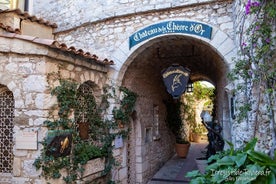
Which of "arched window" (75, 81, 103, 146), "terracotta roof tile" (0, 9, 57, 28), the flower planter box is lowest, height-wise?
the flower planter box

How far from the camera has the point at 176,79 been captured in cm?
494

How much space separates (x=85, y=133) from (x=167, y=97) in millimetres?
5130

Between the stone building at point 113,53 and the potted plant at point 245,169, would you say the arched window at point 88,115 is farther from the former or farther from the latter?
the potted plant at point 245,169

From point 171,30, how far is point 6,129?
326 cm

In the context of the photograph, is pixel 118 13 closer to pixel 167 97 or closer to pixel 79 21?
pixel 79 21

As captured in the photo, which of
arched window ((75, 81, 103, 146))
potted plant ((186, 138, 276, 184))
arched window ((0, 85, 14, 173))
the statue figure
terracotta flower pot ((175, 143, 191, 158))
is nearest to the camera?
potted plant ((186, 138, 276, 184))

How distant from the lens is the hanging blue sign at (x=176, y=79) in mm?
4855

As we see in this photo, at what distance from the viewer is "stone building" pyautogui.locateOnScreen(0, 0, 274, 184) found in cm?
372

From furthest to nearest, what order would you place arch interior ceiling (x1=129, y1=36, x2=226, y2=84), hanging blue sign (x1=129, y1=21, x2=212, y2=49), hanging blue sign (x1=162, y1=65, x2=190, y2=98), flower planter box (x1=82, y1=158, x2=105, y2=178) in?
arch interior ceiling (x1=129, y1=36, x2=226, y2=84) → hanging blue sign (x1=162, y1=65, x2=190, y2=98) → hanging blue sign (x1=129, y1=21, x2=212, y2=49) → flower planter box (x1=82, y1=158, x2=105, y2=178)

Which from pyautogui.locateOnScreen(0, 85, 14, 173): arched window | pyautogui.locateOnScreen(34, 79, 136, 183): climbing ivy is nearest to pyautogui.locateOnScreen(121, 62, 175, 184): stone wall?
pyautogui.locateOnScreen(34, 79, 136, 183): climbing ivy

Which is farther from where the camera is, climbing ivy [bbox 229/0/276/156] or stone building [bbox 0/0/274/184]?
stone building [bbox 0/0/274/184]

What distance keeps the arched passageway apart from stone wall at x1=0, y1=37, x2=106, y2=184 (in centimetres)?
202

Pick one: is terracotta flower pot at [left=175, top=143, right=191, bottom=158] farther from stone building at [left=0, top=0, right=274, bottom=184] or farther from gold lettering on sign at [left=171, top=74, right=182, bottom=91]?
gold lettering on sign at [left=171, top=74, right=182, bottom=91]

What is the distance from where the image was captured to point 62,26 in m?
6.16
